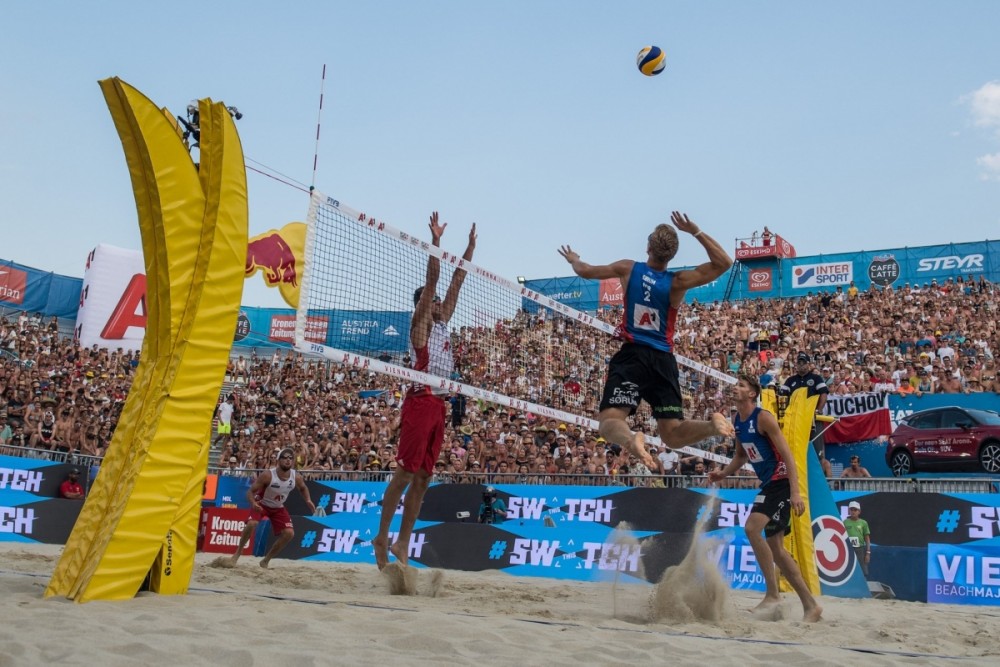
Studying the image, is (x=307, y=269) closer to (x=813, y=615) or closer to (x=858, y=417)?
(x=813, y=615)

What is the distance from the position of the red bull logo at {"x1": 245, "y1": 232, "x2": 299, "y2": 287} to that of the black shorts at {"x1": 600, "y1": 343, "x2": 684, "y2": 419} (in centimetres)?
2020

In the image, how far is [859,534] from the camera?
33.6 feet

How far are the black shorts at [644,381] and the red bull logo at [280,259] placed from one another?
19695 millimetres

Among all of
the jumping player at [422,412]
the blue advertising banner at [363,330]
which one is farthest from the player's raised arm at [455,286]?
the blue advertising banner at [363,330]

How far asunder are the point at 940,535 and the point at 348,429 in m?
12.2

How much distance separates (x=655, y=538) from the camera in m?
9.62

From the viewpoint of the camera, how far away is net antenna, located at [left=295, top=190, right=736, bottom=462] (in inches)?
296

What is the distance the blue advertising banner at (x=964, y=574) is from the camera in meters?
8.74

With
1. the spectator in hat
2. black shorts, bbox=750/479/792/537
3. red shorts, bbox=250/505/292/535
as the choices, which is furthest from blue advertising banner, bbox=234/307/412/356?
the spectator in hat

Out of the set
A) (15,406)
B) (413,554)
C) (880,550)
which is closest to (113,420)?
(15,406)

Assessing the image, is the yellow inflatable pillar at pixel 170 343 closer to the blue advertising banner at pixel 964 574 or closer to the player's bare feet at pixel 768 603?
the player's bare feet at pixel 768 603

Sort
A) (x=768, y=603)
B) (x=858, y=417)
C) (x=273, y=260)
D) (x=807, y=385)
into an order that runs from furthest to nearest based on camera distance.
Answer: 1. (x=273, y=260)
2. (x=858, y=417)
3. (x=807, y=385)
4. (x=768, y=603)

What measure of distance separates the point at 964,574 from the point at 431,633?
7059 mm

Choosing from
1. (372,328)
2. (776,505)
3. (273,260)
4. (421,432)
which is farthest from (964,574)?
(273,260)
